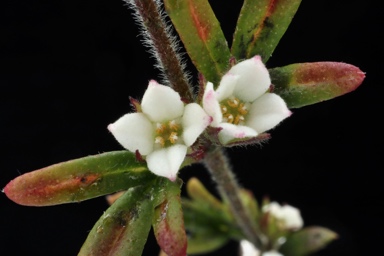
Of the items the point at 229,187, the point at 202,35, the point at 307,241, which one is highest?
the point at 202,35

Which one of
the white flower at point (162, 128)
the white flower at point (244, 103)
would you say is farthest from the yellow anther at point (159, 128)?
the white flower at point (244, 103)

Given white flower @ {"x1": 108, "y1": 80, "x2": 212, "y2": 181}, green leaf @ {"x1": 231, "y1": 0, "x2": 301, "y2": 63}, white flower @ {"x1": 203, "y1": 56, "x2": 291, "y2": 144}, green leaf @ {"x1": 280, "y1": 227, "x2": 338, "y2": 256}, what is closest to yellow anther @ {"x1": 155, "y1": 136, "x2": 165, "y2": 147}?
white flower @ {"x1": 108, "y1": 80, "x2": 212, "y2": 181}

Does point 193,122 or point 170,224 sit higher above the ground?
point 193,122

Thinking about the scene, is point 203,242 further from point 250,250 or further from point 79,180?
point 79,180

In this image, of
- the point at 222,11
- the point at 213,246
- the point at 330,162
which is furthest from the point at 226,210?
the point at 222,11

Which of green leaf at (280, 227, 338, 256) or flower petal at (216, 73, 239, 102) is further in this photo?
green leaf at (280, 227, 338, 256)

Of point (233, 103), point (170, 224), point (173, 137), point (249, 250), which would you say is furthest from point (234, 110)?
point (249, 250)

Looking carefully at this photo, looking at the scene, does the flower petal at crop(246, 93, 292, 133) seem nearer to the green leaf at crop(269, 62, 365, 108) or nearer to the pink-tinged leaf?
the green leaf at crop(269, 62, 365, 108)
